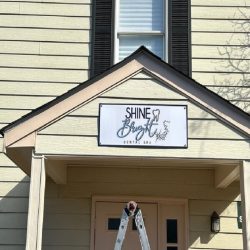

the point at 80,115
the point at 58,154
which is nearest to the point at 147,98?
the point at 80,115

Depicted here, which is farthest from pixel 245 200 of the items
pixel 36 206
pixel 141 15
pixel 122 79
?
pixel 141 15

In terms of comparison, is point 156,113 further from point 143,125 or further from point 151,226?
point 151,226

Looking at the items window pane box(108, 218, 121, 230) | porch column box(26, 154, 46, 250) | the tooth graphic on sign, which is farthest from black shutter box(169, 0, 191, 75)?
porch column box(26, 154, 46, 250)

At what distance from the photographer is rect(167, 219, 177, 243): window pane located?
25.2 feet

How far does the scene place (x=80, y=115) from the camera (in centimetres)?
597

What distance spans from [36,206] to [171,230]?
8.76 ft

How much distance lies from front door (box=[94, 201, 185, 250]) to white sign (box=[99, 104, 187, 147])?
80.1 inches

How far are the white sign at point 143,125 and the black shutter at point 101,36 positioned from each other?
2.17m

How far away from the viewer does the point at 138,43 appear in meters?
8.46

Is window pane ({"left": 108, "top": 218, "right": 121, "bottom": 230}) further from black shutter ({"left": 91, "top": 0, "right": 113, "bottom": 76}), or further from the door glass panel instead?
black shutter ({"left": 91, "top": 0, "right": 113, "bottom": 76})

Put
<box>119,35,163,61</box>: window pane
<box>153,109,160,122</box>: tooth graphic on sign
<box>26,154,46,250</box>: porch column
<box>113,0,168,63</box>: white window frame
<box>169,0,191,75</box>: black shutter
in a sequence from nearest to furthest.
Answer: <box>26,154,46,250</box>: porch column < <box>153,109,160,122</box>: tooth graphic on sign < <box>169,0,191,75</box>: black shutter < <box>113,0,168,63</box>: white window frame < <box>119,35,163,61</box>: window pane

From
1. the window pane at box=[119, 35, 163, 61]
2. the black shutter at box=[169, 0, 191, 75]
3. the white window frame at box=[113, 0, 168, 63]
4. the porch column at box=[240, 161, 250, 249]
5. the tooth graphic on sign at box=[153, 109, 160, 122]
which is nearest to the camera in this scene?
the porch column at box=[240, 161, 250, 249]

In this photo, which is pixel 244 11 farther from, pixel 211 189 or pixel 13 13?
pixel 13 13

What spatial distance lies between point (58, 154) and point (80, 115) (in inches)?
19.9
